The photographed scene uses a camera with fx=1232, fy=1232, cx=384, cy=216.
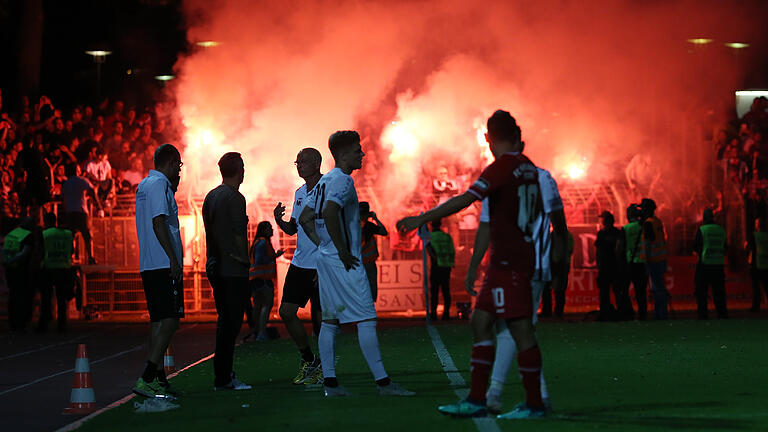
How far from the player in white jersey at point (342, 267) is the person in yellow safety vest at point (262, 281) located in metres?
7.77

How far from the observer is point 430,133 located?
27.7 metres

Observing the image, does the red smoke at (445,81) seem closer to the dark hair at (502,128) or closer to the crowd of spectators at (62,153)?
the crowd of spectators at (62,153)

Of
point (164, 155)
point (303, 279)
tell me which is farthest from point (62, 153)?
point (164, 155)

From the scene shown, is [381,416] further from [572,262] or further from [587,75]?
[587,75]

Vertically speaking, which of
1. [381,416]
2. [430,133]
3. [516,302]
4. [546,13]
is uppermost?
[546,13]

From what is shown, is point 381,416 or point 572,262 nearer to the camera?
point 381,416

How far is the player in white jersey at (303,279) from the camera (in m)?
10.7

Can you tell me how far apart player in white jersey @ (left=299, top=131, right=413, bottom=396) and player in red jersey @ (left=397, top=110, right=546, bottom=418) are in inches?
63.6

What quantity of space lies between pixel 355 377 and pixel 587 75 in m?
18.6

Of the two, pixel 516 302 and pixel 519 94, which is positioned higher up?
pixel 519 94

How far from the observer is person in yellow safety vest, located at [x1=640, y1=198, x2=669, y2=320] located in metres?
20.1

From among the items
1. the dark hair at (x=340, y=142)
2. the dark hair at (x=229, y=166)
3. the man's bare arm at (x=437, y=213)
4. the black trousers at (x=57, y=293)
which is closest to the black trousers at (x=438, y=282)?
the black trousers at (x=57, y=293)

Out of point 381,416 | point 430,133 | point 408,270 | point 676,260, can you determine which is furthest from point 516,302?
point 430,133

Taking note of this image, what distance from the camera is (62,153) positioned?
2534 cm
